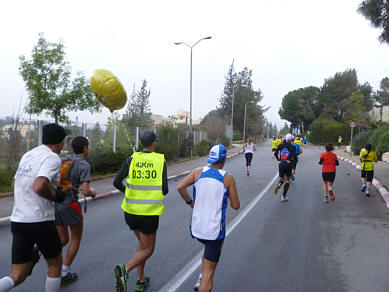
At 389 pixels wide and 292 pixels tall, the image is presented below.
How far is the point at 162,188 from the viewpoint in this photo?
12.7 feet

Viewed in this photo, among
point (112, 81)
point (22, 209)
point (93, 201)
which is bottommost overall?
point (93, 201)

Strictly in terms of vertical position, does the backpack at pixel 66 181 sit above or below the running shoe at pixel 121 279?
above

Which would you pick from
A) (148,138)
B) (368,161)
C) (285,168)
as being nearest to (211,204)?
(148,138)

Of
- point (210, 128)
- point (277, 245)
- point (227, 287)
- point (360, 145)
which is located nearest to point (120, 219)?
point (277, 245)

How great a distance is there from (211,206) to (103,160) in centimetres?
1174

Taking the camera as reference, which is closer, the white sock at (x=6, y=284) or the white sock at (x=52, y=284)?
the white sock at (x=6, y=284)

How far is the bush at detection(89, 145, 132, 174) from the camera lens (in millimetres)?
14336

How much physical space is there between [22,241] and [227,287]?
229 centimetres

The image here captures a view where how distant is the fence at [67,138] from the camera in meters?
11.3

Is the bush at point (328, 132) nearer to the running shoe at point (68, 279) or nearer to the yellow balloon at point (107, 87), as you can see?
the yellow balloon at point (107, 87)

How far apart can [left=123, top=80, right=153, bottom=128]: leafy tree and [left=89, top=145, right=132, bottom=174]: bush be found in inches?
676

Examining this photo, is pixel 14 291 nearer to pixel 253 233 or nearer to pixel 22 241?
pixel 22 241

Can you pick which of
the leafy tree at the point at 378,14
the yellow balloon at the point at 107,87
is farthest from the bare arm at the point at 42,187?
the leafy tree at the point at 378,14

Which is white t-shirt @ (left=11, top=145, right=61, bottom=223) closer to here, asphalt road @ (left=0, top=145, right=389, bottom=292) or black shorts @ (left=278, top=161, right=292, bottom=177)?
asphalt road @ (left=0, top=145, right=389, bottom=292)
